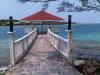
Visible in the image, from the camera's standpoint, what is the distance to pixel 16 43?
1478cm

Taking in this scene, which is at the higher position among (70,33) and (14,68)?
(70,33)

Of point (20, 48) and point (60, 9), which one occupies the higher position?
point (60, 9)

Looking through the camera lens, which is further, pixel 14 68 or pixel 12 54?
pixel 12 54

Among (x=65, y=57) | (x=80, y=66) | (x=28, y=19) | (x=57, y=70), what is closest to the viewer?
(x=57, y=70)

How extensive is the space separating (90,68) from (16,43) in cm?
321

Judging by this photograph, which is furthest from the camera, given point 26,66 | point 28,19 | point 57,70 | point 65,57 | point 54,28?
point 54,28

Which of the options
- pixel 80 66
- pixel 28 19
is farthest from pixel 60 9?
pixel 28 19

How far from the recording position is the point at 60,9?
15125 mm

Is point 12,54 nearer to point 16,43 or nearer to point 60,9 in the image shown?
point 16,43

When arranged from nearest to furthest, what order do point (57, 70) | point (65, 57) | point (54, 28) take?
point (57, 70) → point (65, 57) → point (54, 28)

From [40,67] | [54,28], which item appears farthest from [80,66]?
[54,28]

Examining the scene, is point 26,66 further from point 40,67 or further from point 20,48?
point 20,48

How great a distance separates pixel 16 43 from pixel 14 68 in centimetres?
197

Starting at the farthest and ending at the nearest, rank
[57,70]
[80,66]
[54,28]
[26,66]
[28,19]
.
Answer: [54,28] → [28,19] → [80,66] → [26,66] → [57,70]
